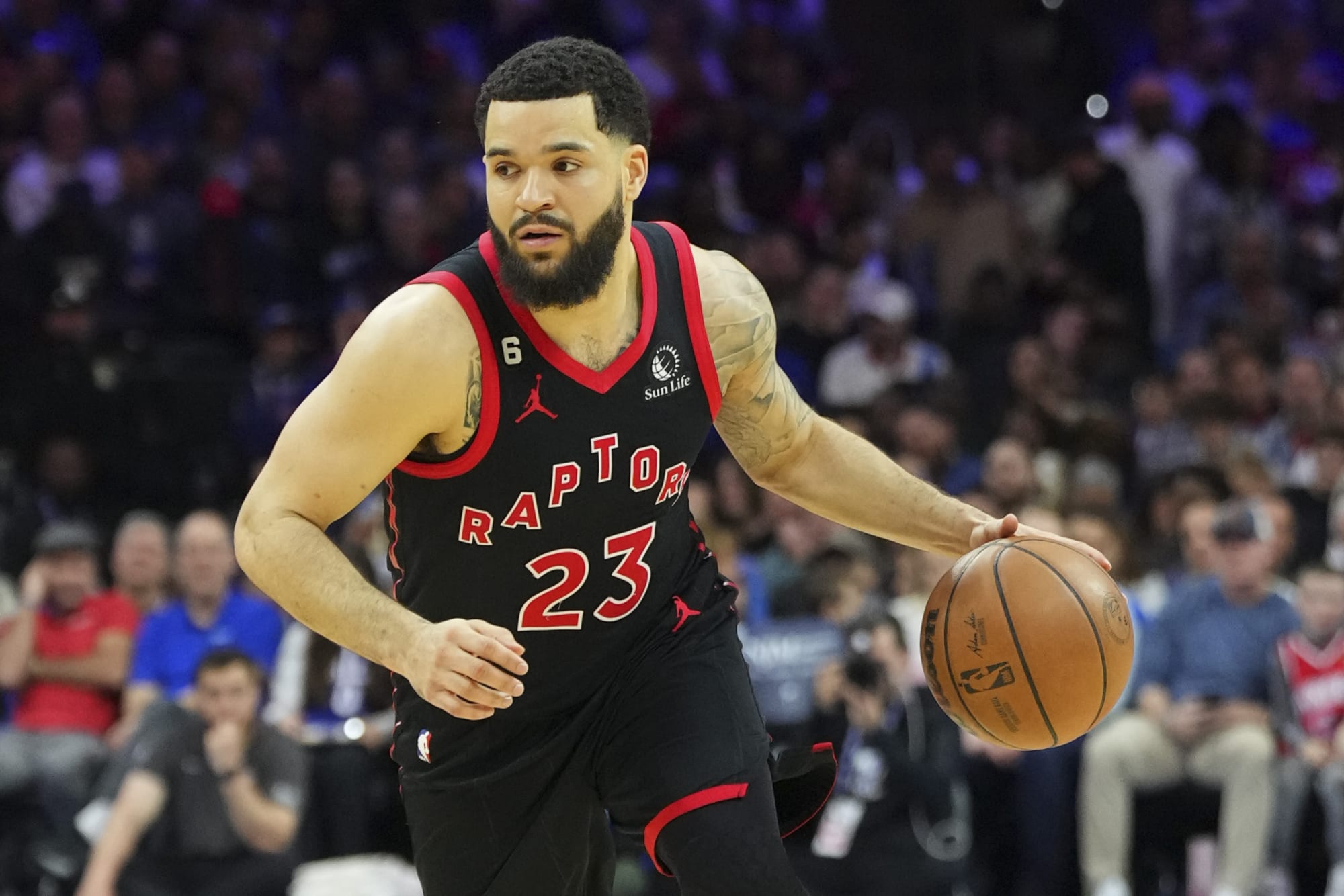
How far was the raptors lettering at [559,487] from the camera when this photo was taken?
365cm

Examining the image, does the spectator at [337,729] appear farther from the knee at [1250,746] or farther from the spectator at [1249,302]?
the spectator at [1249,302]

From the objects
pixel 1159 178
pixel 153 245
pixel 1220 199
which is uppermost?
pixel 153 245

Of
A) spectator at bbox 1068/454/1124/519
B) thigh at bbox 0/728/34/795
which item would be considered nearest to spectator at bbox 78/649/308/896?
thigh at bbox 0/728/34/795

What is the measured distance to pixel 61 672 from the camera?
7.76 metres

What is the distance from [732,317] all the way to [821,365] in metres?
6.75

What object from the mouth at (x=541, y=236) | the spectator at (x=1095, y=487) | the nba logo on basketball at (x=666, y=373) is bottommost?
the spectator at (x=1095, y=487)

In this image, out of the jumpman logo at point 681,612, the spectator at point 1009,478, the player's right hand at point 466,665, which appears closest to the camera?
the player's right hand at point 466,665

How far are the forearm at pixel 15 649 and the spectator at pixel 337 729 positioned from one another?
1044 millimetres

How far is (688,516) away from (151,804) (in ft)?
11.9

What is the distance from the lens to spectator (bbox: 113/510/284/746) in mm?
7742

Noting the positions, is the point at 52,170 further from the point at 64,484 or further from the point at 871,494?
the point at 871,494

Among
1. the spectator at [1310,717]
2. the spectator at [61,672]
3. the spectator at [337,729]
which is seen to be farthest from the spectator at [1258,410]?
the spectator at [61,672]

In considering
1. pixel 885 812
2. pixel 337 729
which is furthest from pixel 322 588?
pixel 337 729

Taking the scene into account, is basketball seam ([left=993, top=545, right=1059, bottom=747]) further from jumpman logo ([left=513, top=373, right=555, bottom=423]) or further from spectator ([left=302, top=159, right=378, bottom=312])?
spectator ([left=302, top=159, right=378, bottom=312])
